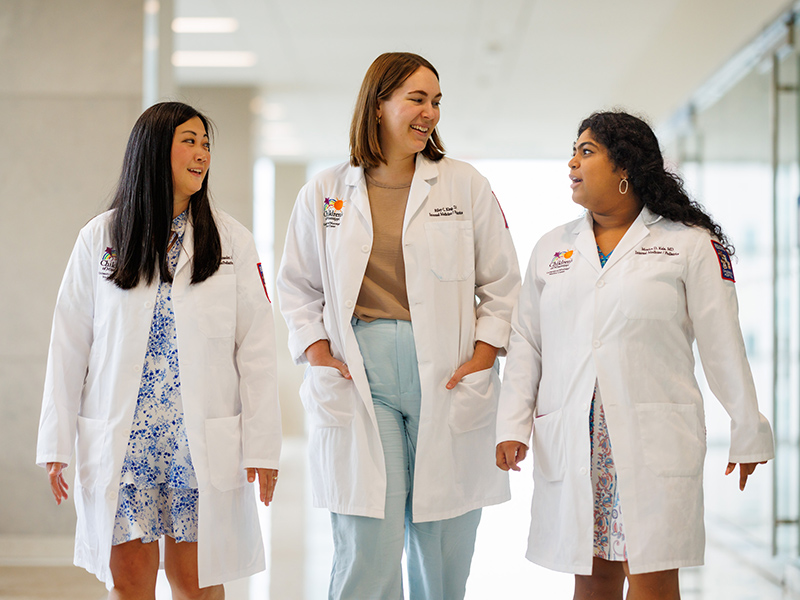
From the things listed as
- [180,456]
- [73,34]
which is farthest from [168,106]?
[73,34]

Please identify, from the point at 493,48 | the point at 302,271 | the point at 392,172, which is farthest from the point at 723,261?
the point at 493,48

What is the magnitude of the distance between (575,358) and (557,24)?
460cm

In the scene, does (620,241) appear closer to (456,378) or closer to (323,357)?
(456,378)

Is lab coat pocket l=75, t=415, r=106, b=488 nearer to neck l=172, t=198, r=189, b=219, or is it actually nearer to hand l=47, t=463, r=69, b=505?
hand l=47, t=463, r=69, b=505

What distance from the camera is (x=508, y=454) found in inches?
83.1

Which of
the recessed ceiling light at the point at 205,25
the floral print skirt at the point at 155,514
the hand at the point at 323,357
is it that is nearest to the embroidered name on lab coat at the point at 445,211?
the hand at the point at 323,357

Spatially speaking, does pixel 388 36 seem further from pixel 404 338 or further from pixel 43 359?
pixel 404 338

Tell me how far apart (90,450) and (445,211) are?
117 centimetres

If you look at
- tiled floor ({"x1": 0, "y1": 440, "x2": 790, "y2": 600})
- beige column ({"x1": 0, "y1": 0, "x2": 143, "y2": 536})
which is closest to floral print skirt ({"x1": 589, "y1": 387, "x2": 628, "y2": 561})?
tiled floor ({"x1": 0, "y1": 440, "x2": 790, "y2": 600})

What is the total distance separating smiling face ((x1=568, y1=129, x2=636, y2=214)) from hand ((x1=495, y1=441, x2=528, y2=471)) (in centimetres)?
68

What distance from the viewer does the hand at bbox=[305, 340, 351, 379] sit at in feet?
7.18

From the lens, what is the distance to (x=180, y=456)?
6.77ft

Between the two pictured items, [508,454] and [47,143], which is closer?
[508,454]

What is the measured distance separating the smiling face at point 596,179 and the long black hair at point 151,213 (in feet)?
3.30
